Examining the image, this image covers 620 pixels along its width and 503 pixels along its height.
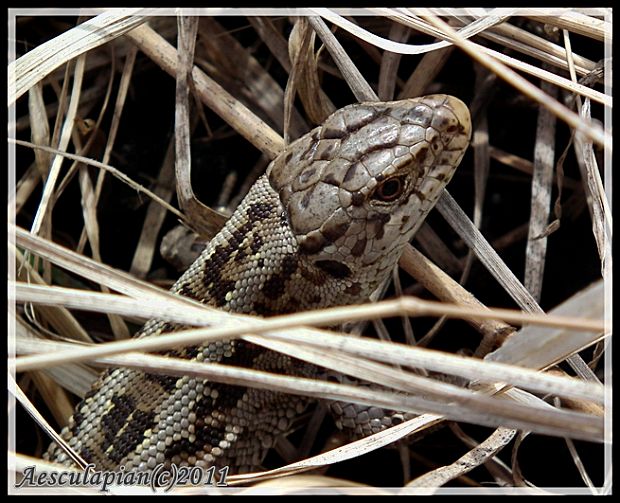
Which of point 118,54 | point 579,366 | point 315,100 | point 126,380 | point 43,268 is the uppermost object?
point 118,54

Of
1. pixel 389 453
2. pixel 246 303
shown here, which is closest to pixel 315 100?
pixel 246 303

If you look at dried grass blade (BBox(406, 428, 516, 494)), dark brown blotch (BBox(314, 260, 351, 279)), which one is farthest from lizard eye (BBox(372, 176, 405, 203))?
dried grass blade (BBox(406, 428, 516, 494))

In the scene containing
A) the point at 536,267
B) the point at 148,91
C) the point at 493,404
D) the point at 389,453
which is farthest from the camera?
the point at 148,91

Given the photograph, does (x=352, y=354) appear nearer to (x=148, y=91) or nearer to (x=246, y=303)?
(x=246, y=303)

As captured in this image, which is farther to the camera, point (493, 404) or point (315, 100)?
point (315, 100)

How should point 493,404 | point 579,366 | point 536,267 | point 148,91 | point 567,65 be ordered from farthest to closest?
point 148,91, point 536,267, point 567,65, point 579,366, point 493,404

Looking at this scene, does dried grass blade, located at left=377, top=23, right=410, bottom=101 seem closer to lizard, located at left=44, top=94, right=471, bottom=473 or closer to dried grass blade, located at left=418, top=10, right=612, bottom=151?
lizard, located at left=44, top=94, right=471, bottom=473

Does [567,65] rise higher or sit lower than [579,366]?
higher

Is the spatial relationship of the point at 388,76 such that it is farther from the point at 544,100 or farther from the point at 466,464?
the point at 466,464
